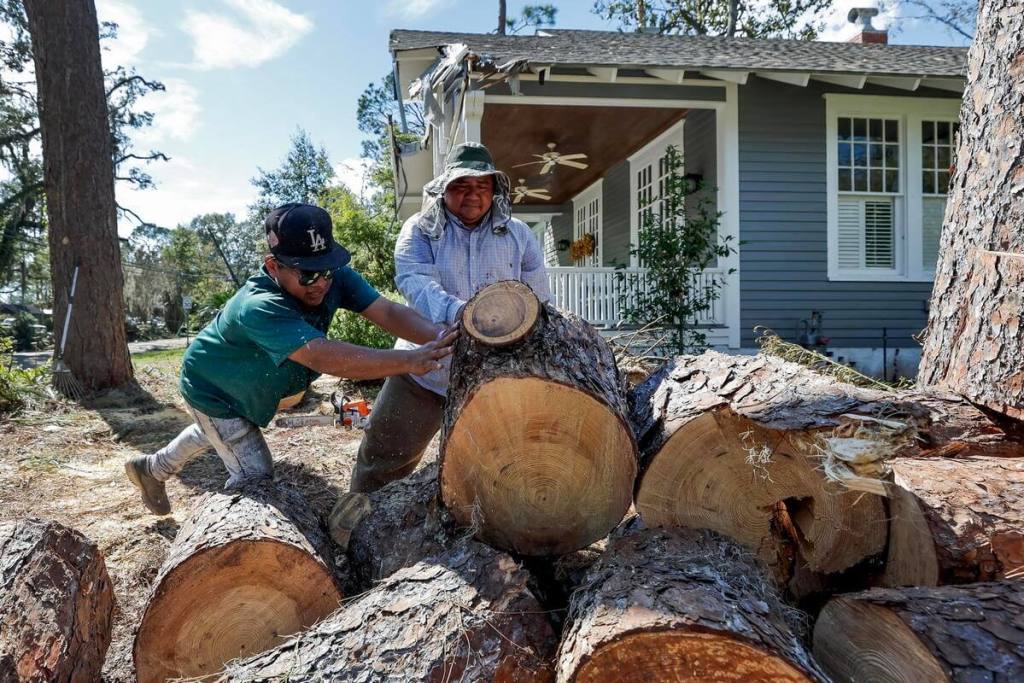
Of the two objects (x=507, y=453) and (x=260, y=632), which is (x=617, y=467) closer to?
(x=507, y=453)

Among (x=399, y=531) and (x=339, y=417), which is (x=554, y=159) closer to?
(x=339, y=417)

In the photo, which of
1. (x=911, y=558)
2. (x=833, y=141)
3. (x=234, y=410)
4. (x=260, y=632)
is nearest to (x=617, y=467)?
(x=911, y=558)

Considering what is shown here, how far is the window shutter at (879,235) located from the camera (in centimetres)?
852

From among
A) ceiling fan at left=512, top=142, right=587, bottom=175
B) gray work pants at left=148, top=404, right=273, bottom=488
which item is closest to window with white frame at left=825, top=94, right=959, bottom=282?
ceiling fan at left=512, top=142, right=587, bottom=175

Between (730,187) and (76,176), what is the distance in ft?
25.8

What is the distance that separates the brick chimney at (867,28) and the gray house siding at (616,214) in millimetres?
5202

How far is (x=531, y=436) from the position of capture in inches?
76.4

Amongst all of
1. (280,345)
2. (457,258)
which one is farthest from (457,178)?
(280,345)

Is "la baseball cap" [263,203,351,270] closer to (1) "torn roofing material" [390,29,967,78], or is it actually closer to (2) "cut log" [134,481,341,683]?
(2) "cut log" [134,481,341,683]

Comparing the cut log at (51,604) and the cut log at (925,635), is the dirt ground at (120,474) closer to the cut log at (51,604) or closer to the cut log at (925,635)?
the cut log at (51,604)

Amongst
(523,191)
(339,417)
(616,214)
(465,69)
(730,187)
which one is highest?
(465,69)

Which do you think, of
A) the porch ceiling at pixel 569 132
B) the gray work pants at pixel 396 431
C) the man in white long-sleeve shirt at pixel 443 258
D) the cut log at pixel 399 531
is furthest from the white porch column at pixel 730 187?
the cut log at pixel 399 531

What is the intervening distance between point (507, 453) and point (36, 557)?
1.56 meters

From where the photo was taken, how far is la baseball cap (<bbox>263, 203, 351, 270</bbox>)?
8.04 feet
